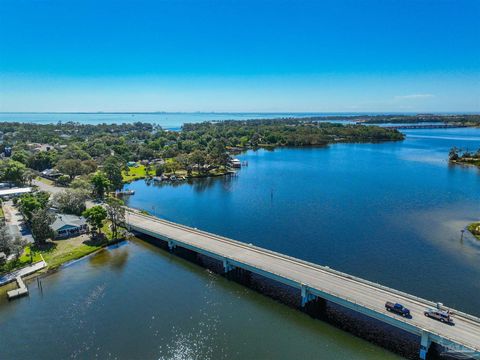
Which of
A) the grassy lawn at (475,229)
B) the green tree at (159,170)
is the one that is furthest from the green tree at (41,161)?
the grassy lawn at (475,229)

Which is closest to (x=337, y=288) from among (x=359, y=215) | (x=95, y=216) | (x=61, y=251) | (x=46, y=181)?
(x=359, y=215)

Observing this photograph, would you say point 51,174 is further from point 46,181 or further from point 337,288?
point 337,288

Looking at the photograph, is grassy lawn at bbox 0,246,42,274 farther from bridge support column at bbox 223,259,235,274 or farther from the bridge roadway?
bridge support column at bbox 223,259,235,274

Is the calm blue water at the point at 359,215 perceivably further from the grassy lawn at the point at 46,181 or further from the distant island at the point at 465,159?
the grassy lawn at the point at 46,181

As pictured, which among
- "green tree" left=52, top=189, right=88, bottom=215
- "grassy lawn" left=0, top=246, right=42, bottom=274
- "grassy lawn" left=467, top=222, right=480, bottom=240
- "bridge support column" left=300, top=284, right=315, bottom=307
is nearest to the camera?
"bridge support column" left=300, top=284, right=315, bottom=307

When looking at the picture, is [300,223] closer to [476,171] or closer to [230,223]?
[230,223]

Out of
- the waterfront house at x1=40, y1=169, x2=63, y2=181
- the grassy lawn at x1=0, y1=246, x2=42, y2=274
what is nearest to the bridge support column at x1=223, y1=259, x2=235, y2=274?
the grassy lawn at x1=0, y1=246, x2=42, y2=274
